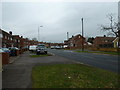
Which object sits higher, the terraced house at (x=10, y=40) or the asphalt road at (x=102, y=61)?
the terraced house at (x=10, y=40)

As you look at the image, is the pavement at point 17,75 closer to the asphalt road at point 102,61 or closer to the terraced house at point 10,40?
the asphalt road at point 102,61

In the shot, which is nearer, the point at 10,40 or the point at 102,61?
the point at 102,61

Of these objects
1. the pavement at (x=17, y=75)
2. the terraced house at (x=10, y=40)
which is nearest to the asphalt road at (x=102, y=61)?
the pavement at (x=17, y=75)

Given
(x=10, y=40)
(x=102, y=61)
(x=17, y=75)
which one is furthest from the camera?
(x=10, y=40)

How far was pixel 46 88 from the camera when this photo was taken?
509cm

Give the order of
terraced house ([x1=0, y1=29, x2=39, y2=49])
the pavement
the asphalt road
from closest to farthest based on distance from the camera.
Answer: the pavement
the asphalt road
terraced house ([x1=0, y1=29, x2=39, y2=49])

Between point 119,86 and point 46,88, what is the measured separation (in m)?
2.85

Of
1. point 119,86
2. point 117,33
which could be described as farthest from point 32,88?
point 117,33

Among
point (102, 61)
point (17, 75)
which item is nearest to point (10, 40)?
point (102, 61)

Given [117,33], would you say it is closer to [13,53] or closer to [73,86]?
[13,53]

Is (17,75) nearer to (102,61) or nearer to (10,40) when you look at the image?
(102,61)

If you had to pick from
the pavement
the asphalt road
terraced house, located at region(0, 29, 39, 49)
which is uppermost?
terraced house, located at region(0, 29, 39, 49)

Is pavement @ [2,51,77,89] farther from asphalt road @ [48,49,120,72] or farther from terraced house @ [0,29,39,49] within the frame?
terraced house @ [0,29,39,49]

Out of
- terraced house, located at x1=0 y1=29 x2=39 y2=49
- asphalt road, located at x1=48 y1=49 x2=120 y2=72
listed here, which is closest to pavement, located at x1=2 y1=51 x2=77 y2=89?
asphalt road, located at x1=48 y1=49 x2=120 y2=72
